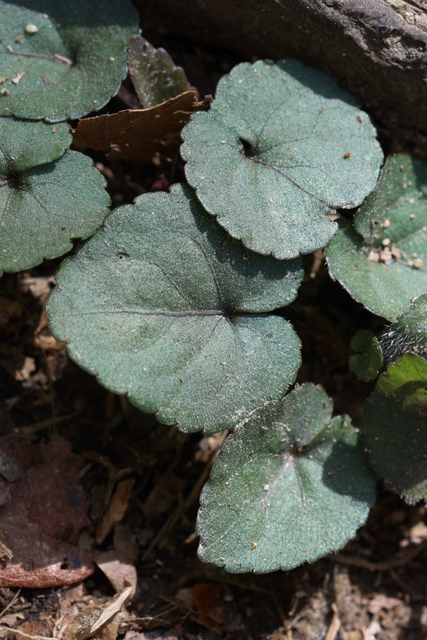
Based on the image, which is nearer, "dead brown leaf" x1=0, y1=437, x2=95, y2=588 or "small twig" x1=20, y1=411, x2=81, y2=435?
"dead brown leaf" x1=0, y1=437, x2=95, y2=588

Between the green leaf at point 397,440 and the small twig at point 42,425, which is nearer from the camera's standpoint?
the green leaf at point 397,440

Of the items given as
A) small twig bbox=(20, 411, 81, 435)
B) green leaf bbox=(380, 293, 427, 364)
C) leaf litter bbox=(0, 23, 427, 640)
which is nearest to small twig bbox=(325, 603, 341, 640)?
leaf litter bbox=(0, 23, 427, 640)

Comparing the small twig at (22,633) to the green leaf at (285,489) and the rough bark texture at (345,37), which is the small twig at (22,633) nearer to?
the green leaf at (285,489)

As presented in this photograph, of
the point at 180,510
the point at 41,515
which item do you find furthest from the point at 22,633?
the point at 180,510

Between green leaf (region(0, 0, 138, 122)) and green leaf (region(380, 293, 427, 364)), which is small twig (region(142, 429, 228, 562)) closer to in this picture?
green leaf (region(380, 293, 427, 364))

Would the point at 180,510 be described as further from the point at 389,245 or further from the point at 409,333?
the point at 389,245

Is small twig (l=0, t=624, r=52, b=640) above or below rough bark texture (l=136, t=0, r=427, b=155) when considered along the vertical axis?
below

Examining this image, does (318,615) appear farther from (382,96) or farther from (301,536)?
(382,96)

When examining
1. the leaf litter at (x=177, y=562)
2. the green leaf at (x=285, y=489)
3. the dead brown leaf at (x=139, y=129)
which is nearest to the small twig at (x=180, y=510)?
the leaf litter at (x=177, y=562)
